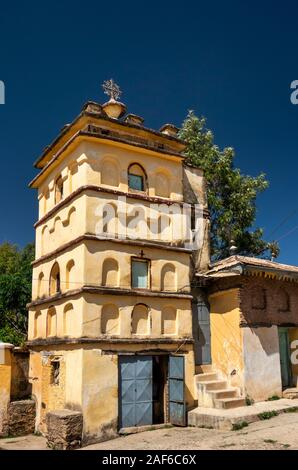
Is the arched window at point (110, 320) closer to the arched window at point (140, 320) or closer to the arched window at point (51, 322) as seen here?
the arched window at point (140, 320)

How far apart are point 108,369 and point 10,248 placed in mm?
28091

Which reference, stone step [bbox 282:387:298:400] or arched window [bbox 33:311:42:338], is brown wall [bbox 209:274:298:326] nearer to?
stone step [bbox 282:387:298:400]

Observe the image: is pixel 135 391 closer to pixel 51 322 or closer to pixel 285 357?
pixel 51 322

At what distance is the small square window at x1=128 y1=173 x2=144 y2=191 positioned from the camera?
16.4 m

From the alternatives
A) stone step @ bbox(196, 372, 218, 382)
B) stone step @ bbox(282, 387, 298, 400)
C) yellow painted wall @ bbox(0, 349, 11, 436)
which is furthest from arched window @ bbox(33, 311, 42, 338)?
stone step @ bbox(282, 387, 298, 400)

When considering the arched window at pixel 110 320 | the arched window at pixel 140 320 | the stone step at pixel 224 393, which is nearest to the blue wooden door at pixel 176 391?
the stone step at pixel 224 393

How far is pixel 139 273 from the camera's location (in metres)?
15.6

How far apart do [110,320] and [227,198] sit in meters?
14.7

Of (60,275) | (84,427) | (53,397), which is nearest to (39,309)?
(60,275)

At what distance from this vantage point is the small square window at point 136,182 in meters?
16.4

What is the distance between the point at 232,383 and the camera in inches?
626

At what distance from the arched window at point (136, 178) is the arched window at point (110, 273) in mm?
3088

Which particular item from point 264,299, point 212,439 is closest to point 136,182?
point 264,299
